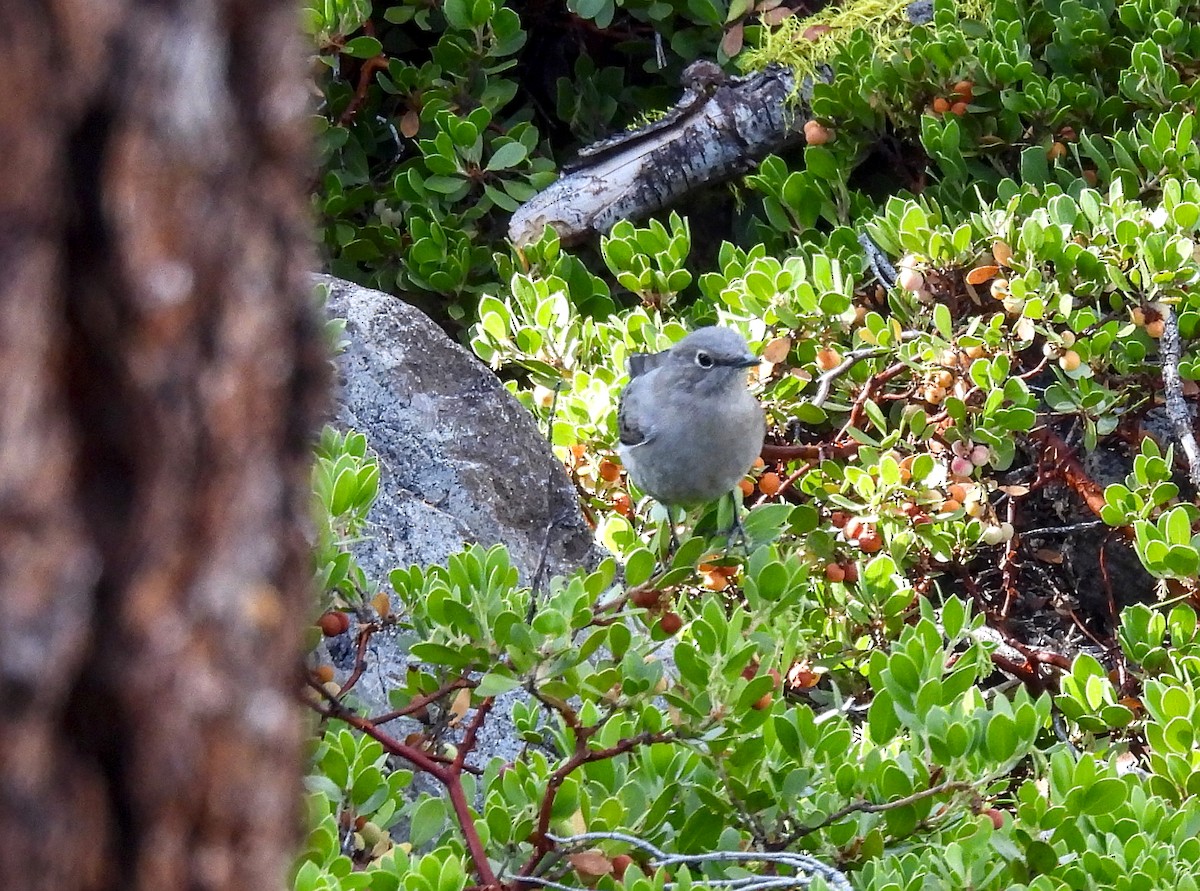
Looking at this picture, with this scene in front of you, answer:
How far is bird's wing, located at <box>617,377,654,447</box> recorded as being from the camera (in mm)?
4648

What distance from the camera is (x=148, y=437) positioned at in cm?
84

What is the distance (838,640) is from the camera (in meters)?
4.15

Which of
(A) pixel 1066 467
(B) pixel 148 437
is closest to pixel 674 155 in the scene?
(A) pixel 1066 467

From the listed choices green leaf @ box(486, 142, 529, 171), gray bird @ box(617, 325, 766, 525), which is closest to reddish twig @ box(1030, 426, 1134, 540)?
gray bird @ box(617, 325, 766, 525)

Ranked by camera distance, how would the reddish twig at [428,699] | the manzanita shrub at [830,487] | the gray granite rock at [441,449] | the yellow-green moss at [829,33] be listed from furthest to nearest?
the yellow-green moss at [829,33] < the gray granite rock at [441,449] < the reddish twig at [428,699] < the manzanita shrub at [830,487]

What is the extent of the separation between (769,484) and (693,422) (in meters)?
0.52

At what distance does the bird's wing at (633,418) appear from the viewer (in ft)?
15.3

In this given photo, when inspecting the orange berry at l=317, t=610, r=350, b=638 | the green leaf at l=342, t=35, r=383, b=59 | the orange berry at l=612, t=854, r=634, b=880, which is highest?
the green leaf at l=342, t=35, r=383, b=59

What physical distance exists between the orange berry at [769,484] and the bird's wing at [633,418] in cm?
53

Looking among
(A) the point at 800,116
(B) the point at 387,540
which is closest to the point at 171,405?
(B) the point at 387,540

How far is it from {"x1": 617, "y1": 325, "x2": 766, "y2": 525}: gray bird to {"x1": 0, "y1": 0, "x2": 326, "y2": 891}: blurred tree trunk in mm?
3502

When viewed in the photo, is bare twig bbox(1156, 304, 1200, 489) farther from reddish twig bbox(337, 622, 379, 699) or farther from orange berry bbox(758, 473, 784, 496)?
reddish twig bbox(337, 622, 379, 699)

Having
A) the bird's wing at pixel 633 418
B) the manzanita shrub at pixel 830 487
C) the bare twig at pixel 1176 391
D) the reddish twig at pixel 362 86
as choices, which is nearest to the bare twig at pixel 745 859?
the manzanita shrub at pixel 830 487

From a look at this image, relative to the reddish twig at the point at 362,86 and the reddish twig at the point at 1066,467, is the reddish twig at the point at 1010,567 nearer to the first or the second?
the reddish twig at the point at 1066,467
